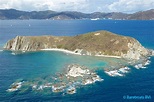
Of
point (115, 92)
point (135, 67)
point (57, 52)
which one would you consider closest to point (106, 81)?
point (115, 92)

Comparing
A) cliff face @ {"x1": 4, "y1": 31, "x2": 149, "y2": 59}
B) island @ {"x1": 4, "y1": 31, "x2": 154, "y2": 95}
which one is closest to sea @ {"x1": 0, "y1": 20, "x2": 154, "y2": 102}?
island @ {"x1": 4, "y1": 31, "x2": 154, "y2": 95}

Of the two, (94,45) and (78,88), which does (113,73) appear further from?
(94,45)

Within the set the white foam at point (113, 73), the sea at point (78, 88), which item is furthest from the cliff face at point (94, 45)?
the white foam at point (113, 73)

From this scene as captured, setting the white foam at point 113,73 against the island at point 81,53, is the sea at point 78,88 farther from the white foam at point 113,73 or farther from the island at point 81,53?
the island at point 81,53

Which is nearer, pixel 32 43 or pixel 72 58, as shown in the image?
pixel 72 58

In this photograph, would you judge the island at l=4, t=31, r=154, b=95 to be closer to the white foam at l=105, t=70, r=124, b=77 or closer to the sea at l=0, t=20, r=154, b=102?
the white foam at l=105, t=70, r=124, b=77

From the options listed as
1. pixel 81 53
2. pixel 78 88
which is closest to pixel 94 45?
pixel 81 53

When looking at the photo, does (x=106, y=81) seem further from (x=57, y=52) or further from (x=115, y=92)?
(x=57, y=52)

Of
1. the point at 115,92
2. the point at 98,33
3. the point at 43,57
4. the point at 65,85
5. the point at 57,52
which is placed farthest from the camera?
the point at 98,33
